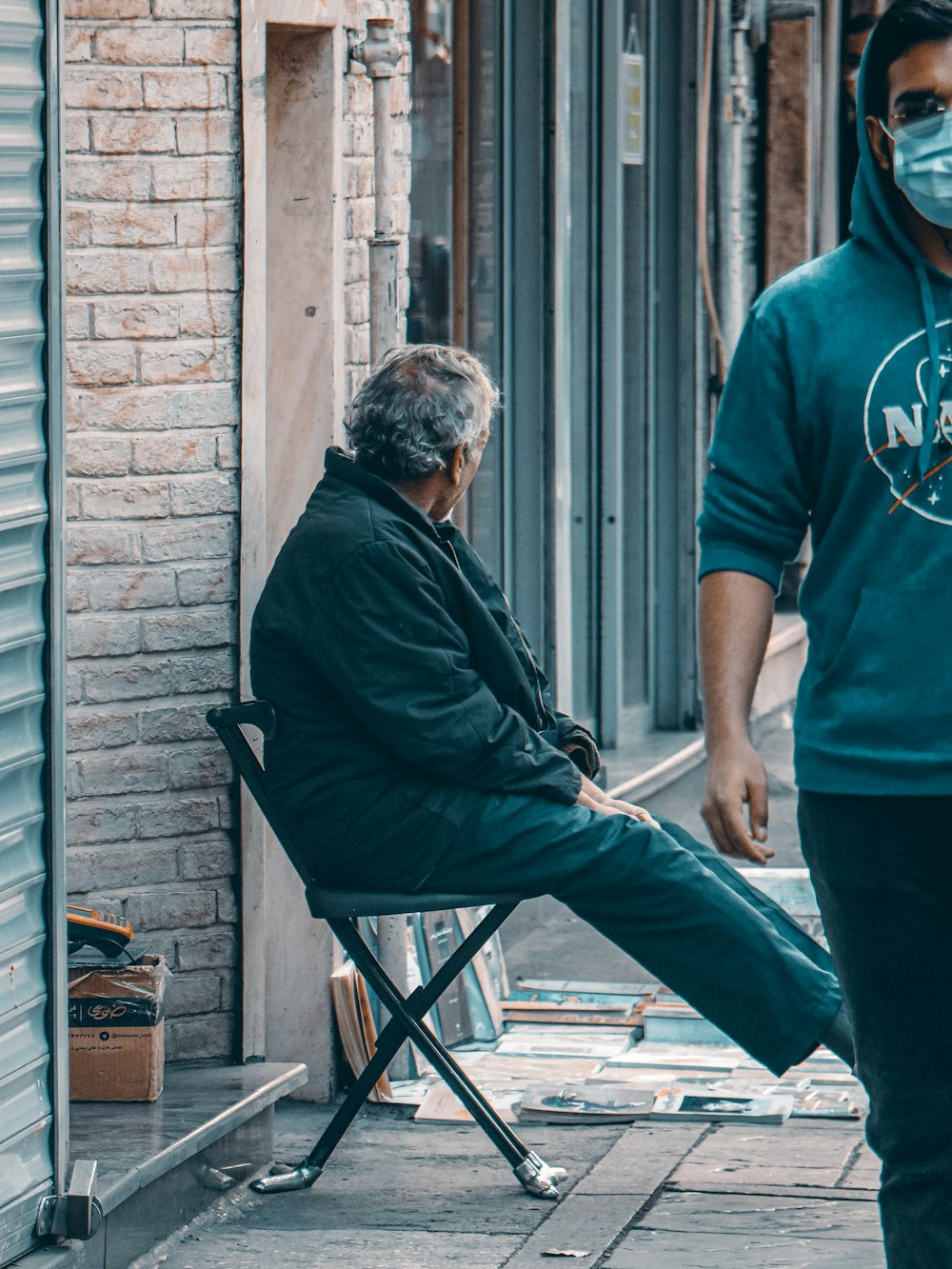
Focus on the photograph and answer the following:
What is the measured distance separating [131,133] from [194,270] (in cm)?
28

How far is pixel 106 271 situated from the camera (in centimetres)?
418

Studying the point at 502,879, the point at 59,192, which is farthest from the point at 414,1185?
the point at 59,192

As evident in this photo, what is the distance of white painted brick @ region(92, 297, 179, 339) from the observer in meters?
4.18

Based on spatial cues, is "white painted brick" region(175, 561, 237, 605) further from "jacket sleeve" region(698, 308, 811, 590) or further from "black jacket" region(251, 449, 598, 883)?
"jacket sleeve" region(698, 308, 811, 590)

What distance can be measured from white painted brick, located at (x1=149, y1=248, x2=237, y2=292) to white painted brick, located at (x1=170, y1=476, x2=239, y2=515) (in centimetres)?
37

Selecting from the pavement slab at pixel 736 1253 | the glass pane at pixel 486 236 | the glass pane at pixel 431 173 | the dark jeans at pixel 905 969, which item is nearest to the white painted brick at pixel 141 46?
the glass pane at pixel 431 173

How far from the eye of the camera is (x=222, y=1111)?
3969 mm

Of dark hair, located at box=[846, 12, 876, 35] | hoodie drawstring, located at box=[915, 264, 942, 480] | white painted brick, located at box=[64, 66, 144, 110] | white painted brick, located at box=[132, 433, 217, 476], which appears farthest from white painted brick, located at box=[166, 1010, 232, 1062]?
dark hair, located at box=[846, 12, 876, 35]

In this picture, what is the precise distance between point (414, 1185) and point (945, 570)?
2.04 metres

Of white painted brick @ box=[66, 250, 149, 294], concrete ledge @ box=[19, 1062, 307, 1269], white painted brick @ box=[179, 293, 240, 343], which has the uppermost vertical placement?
white painted brick @ box=[66, 250, 149, 294]

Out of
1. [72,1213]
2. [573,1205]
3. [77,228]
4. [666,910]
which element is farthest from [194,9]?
[573,1205]

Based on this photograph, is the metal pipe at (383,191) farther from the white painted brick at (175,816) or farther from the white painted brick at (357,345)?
the white painted brick at (175,816)

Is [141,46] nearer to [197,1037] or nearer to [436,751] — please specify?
[436,751]

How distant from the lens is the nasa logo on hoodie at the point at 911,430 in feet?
8.42
